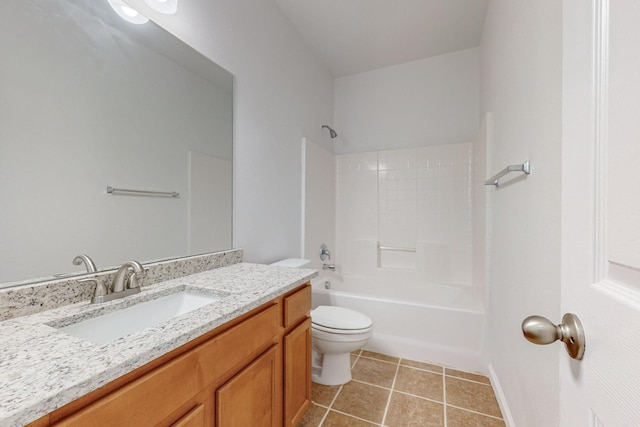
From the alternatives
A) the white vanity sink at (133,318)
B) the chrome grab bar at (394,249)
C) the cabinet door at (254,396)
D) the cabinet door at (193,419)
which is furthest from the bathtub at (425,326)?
the cabinet door at (193,419)

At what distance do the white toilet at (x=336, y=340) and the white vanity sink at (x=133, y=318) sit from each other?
849 millimetres

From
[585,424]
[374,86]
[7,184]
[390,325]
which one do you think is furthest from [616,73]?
[374,86]

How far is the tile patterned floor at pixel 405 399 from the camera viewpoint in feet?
4.68

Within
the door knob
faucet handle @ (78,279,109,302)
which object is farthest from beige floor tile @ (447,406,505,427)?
faucet handle @ (78,279,109,302)

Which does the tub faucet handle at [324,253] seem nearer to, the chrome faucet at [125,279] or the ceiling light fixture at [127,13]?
the chrome faucet at [125,279]

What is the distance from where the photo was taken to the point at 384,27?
7.39 ft

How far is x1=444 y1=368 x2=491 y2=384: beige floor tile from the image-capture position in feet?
5.82

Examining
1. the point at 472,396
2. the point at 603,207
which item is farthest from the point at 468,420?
the point at 603,207

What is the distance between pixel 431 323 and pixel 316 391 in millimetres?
939

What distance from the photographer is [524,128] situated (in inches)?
→ 47.3

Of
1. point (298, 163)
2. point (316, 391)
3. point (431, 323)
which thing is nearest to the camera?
point (316, 391)

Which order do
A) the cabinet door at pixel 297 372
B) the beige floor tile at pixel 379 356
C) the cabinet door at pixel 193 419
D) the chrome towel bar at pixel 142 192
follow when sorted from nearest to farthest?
the cabinet door at pixel 193 419 → the chrome towel bar at pixel 142 192 → the cabinet door at pixel 297 372 → the beige floor tile at pixel 379 356

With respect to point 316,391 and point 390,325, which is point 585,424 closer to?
point 316,391

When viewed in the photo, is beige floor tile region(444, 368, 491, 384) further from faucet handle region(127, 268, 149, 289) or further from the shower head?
the shower head
